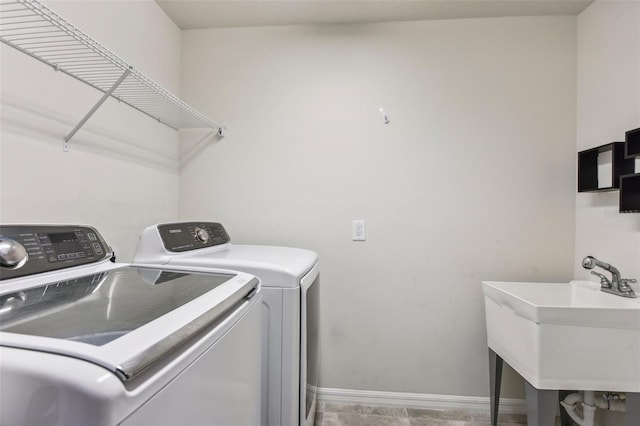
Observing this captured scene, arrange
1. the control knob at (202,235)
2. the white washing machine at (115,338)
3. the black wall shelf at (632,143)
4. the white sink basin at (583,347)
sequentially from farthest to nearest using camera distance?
the control knob at (202,235)
the black wall shelf at (632,143)
the white sink basin at (583,347)
the white washing machine at (115,338)

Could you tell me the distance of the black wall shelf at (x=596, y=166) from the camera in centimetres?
147

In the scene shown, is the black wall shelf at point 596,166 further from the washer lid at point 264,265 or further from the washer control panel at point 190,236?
the washer control panel at point 190,236

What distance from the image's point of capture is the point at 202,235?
1479 mm

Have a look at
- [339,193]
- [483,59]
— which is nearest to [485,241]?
[339,193]

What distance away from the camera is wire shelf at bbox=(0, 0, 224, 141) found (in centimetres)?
93

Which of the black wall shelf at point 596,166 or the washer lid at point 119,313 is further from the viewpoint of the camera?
the black wall shelf at point 596,166

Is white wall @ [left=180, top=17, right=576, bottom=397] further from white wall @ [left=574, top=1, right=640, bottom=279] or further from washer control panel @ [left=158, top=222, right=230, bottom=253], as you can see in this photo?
washer control panel @ [left=158, top=222, right=230, bottom=253]

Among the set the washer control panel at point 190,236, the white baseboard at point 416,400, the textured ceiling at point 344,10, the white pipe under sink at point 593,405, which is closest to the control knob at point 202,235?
the washer control panel at point 190,236

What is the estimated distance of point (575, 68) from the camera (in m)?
1.80

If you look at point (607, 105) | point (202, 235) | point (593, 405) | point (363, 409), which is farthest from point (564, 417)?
point (202, 235)

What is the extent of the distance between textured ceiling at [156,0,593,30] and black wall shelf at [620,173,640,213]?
3.53ft

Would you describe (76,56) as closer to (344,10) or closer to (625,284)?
(344,10)

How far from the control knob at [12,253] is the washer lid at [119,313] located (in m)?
0.10

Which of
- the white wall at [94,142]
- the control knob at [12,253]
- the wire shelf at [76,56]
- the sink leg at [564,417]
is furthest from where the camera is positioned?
the sink leg at [564,417]
